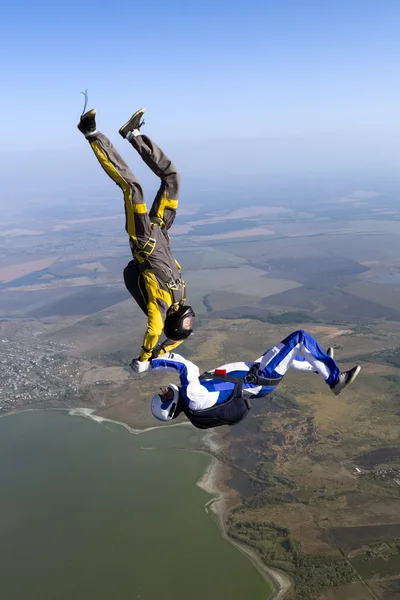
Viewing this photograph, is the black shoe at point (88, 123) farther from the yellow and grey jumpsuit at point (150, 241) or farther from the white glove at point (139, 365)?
the white glove at point (139, 365)

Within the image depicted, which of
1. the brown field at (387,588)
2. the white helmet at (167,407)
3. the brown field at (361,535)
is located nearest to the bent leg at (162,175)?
the white helmet at (167,407)

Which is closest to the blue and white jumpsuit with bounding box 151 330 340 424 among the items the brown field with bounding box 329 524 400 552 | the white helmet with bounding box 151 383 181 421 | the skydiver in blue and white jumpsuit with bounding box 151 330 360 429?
the skydiver in blue and white jumpsuit with bounding box 151 330 360 429

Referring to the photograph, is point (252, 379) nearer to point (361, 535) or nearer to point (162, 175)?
point (162, 175)

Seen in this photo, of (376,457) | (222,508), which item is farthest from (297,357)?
(376,457)

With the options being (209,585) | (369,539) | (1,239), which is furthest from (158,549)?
(1,239)

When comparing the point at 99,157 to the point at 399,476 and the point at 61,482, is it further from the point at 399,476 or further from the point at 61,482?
the point at 399,476

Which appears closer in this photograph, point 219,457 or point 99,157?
point 99,157

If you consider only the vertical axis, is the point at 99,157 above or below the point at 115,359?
above
